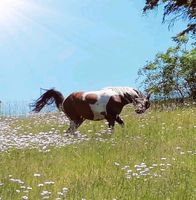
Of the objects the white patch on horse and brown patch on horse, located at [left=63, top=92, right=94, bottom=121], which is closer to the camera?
the white patch on horse

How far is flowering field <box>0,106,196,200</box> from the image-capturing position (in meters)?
8.59

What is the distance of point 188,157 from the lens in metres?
11.2

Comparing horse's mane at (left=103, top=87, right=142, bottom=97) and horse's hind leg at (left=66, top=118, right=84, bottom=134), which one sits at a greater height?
horse's mane at (left=103, top=87, right=142, bottom=97)

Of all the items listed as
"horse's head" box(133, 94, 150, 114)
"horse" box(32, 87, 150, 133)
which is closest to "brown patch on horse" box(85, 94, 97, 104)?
"horse" box(32, 87, 150, 133)

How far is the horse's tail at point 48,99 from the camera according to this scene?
60.2ft

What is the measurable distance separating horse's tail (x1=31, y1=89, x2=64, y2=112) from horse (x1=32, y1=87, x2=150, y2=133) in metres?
0.83

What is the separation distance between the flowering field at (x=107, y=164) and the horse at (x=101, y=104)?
47 centimetres

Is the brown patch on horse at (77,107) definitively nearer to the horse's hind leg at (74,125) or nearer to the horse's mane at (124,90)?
the horse's hind leg at (74,125)

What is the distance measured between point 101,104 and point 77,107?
0.83m

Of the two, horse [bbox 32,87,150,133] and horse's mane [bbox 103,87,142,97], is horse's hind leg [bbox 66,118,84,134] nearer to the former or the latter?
horse [bbox 32,87,150,133]

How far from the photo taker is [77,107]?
668 inches

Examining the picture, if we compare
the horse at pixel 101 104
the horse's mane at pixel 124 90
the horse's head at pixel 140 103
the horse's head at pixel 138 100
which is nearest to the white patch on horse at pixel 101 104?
the horse at pixel 101 104

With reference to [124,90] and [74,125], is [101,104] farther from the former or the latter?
[74,125]

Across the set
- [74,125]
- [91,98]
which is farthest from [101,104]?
[74,125]
